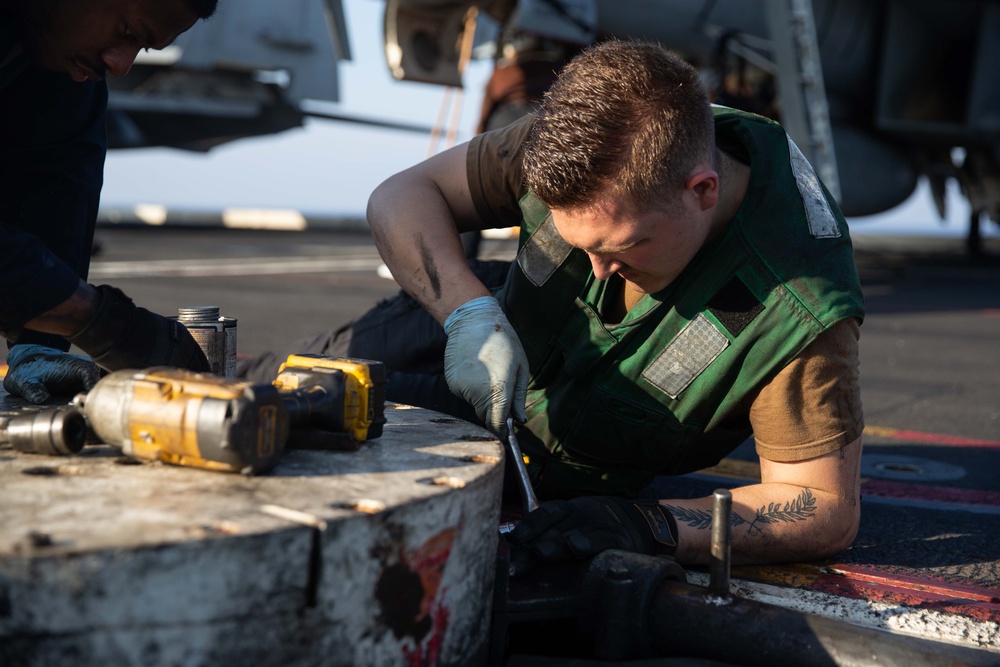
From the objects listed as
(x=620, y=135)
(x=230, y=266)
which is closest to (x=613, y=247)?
(x=620, y=135)

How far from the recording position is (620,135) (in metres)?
1.92

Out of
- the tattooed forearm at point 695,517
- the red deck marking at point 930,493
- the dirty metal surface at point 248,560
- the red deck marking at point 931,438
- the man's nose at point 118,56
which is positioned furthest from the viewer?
the red deck marking at point 931,438

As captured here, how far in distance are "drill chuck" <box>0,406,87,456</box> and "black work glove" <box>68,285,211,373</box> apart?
447 millimetres

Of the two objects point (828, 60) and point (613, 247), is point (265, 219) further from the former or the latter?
point (613, 247)

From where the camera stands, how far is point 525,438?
97.3 inches

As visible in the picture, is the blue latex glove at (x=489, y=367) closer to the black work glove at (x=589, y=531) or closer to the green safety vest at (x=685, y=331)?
the green safety vest at (x=685, y=331)

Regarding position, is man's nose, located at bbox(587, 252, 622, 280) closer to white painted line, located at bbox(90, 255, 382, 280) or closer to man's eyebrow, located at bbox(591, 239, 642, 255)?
man's eyebrow, located at bbox(591, 239, 642, 255)

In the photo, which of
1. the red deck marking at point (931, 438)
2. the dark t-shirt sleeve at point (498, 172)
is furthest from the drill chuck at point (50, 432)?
the red deck marking at point (931, 438)

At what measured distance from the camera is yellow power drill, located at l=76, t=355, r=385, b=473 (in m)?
1.38

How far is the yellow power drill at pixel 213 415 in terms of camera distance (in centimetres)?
138

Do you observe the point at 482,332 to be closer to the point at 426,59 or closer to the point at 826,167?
the point at 426,59

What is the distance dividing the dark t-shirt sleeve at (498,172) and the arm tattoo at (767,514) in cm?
96

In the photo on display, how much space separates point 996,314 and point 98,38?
8.01 meters

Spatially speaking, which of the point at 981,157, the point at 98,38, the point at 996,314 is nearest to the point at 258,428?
the point at 98,38
